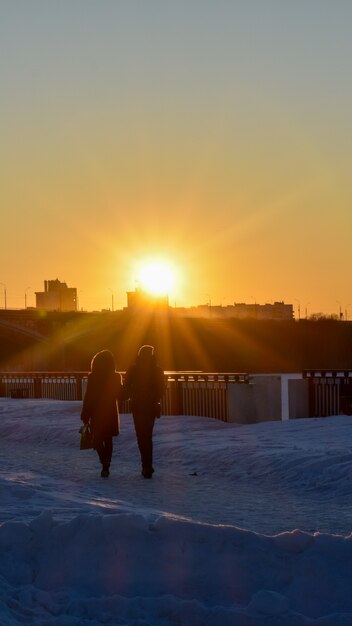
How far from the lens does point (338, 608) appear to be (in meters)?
6.95

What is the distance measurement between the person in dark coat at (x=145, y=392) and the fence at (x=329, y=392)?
9620 mm

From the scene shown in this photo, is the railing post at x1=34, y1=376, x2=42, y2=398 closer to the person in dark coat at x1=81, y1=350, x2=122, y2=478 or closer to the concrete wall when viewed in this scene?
the concrete wall

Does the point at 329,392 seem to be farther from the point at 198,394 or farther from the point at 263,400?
the point at 198,394

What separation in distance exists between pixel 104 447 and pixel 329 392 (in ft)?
32.8

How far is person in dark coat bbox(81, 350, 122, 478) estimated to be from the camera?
14.9m

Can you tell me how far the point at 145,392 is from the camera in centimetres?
1462

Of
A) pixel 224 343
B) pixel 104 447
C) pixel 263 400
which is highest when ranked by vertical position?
pixel 224 343

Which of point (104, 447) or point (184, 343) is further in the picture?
point (184, 343)

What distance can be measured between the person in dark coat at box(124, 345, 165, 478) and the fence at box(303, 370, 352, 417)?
31.6 feet

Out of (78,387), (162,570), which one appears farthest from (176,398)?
(162,570)

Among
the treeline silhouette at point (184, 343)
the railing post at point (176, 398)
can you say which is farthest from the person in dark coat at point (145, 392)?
the treeline silhouette at point (184, 343)

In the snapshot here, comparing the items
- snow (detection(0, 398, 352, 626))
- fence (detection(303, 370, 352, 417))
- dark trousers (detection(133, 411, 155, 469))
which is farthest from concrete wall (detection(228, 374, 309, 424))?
snow (detection(0, 398, 352, 626))

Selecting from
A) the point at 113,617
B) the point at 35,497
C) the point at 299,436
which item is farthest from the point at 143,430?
the point at 113,617

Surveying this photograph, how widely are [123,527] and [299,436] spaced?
12.7m
